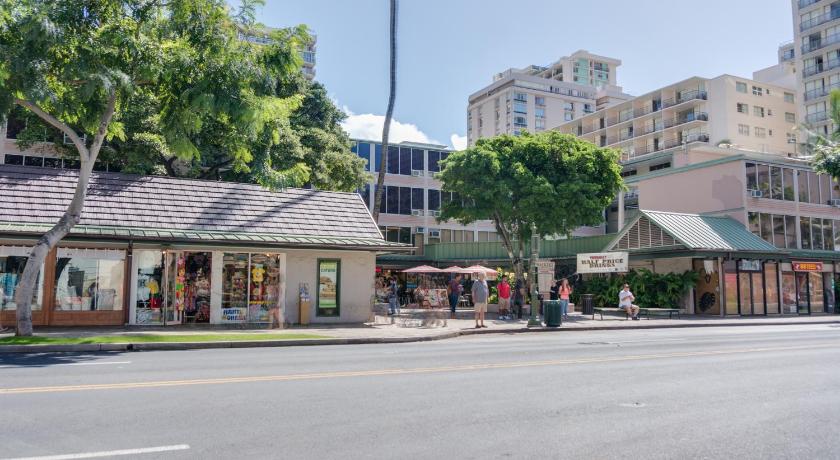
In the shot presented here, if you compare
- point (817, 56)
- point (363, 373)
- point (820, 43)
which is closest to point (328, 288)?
point (363, 373)

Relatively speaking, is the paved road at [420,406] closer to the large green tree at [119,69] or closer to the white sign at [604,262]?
the large green tree at [119,69]

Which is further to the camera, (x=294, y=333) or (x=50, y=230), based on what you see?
(x=294, y=333)

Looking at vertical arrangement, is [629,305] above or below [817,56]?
below

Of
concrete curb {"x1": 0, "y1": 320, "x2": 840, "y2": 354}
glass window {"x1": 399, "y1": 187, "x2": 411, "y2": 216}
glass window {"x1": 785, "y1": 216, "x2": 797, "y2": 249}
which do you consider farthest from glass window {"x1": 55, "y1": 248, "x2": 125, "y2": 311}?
glass window {"x1": 399, "y1": 187, "x2": 411, "y2": 216}

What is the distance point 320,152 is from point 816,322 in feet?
85.8

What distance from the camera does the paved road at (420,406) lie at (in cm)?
598

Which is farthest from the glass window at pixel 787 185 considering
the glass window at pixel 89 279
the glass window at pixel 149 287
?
the glass window at pixel 89 279

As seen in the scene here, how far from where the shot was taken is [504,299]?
27500 mm

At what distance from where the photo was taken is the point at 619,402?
27.1 feet

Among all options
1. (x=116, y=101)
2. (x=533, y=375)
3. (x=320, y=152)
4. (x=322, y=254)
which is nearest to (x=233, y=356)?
(x=533, y=375)

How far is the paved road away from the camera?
598cm

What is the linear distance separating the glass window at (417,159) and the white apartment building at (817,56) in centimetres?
4290

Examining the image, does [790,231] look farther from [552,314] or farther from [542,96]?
[542,96]

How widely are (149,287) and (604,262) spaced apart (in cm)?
1969
